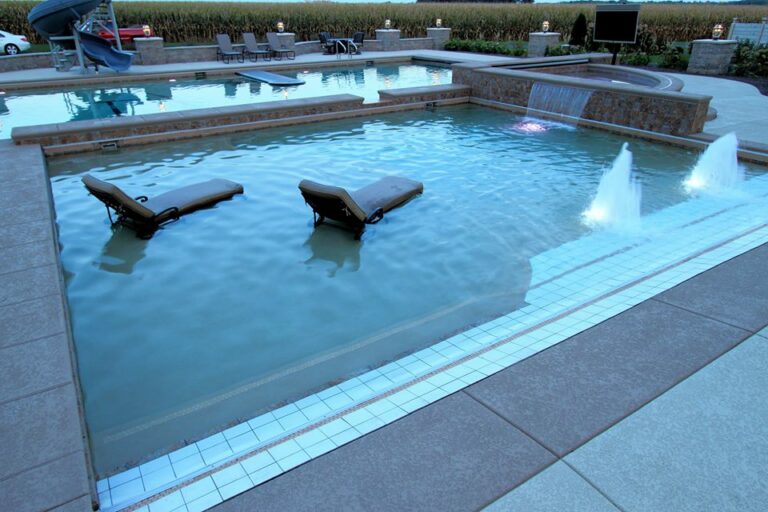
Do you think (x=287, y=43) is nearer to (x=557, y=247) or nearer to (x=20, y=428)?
(x=557, y=247)

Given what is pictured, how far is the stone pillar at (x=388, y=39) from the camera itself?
2505cm

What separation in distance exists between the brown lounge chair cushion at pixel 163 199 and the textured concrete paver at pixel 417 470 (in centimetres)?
447

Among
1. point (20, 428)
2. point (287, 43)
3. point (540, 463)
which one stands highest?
point (287, 43)

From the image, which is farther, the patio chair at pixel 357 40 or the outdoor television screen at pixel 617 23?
the patio chair at pixel 357 40

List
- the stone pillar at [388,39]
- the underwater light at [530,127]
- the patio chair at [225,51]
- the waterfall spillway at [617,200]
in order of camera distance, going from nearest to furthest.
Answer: the waterfall spillway at [617,200] < the underwater light at [530,127] < the patio chair at [225,51] < the stone pillar at [388,39]

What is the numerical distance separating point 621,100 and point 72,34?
1734 cm

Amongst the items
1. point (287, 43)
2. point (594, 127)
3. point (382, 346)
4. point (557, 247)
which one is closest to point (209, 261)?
point (382, 346)

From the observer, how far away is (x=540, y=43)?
21.8 metres

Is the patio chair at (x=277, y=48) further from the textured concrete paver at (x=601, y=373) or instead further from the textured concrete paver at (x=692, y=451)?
the textured concrete paver at (x=692, y=451)

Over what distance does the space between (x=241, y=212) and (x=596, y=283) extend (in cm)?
444

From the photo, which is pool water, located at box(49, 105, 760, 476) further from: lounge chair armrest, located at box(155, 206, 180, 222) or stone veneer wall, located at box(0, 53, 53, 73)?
stone veneer wall, located at box(0, 53, 53, 73)

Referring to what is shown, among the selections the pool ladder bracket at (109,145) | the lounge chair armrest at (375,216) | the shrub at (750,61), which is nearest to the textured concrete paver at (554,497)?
the lounge chair armrest at (375,216)

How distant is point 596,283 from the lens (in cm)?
507

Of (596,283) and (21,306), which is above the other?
(21,306)
